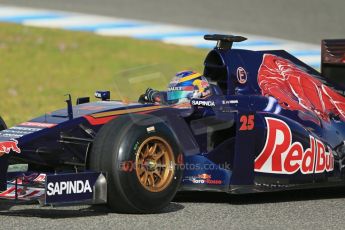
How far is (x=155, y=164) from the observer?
21.8 feet

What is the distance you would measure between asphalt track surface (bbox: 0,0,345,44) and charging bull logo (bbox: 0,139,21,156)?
11301 mm

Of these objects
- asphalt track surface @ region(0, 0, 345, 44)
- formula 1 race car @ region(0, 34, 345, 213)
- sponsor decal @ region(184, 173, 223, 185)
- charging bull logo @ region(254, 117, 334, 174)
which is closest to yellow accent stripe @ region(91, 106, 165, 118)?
formula 1 race car @ region(0, 34, 345, 213)

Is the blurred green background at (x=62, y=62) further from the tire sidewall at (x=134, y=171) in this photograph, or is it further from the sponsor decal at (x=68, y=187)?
the sponsor decal at (x=68, y=187)

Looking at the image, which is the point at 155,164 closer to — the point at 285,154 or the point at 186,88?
the point at 186,88

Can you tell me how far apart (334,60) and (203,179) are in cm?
229

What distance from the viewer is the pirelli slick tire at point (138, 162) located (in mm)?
6418

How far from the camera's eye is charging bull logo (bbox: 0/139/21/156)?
6480 millimetres

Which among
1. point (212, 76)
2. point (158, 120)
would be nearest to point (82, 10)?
point (212, 76)

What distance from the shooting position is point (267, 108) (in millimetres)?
7543

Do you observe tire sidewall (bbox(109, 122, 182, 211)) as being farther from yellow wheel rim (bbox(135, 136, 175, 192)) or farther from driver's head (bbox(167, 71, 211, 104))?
driver's head (bbox(167, 71, 211, 104))

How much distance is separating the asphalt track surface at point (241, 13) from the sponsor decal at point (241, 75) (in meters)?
9.70

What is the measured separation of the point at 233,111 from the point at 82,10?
11633mm

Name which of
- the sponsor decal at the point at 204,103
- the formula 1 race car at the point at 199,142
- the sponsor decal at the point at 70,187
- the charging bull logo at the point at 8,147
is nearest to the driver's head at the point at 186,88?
the formula 1 race car at the point at 199,142

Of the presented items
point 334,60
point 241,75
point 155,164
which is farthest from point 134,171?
point 334,60
